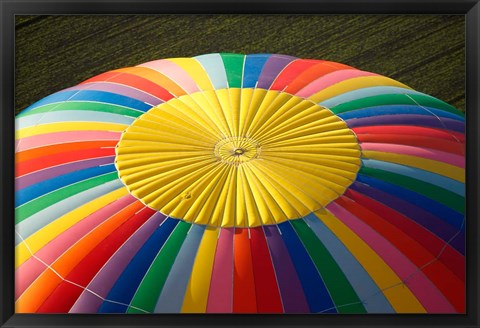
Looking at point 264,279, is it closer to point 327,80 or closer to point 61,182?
point 61,182

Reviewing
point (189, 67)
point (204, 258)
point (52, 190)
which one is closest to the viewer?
point (204, 258)

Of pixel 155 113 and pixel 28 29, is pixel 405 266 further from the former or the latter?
pixel 28 29

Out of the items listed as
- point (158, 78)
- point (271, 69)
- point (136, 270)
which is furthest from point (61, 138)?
point (271, 69)

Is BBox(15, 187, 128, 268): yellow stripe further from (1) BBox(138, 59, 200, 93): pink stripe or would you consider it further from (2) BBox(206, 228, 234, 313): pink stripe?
(1) BBox(138, 59, 200, 93): pink stripe

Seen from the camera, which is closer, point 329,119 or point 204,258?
point 204,258

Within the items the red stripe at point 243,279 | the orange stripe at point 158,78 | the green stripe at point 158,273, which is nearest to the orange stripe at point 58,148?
the orange stripe at point 158,78
